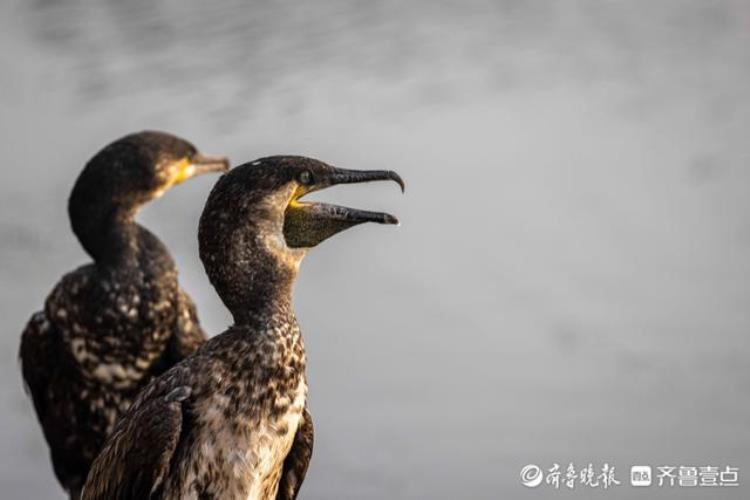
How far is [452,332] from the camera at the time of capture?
22.5ft

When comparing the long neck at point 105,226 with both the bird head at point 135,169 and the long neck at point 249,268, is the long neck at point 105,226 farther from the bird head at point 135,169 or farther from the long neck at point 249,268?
the long neck at point 249,268

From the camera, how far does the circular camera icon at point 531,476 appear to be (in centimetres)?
568

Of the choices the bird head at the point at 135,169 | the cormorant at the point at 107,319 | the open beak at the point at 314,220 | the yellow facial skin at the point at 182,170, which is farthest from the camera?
the yellow facial skin at the point at 182,170

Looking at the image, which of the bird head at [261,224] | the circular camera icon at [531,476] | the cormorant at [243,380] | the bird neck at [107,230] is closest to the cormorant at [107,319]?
the bird neck at [107,230]

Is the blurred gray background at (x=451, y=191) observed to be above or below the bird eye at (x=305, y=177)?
above

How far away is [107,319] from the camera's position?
4586 mm

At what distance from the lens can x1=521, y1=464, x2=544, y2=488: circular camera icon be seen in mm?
5680

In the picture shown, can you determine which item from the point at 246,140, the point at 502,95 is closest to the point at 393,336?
the point at 246,140

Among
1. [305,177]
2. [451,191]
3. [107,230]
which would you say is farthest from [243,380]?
[451,191]

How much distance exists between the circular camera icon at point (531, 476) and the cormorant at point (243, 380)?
2162 millimetres

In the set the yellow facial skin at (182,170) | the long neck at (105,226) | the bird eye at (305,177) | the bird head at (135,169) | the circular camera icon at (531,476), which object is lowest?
the bird eye at (305,177)

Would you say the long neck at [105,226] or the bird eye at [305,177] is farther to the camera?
the long neck at [105,226]

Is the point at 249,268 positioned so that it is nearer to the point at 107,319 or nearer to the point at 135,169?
the point at 107,319

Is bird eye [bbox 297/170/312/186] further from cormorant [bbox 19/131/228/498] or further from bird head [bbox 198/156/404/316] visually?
cormorant [bbox 19/131/228/498]
